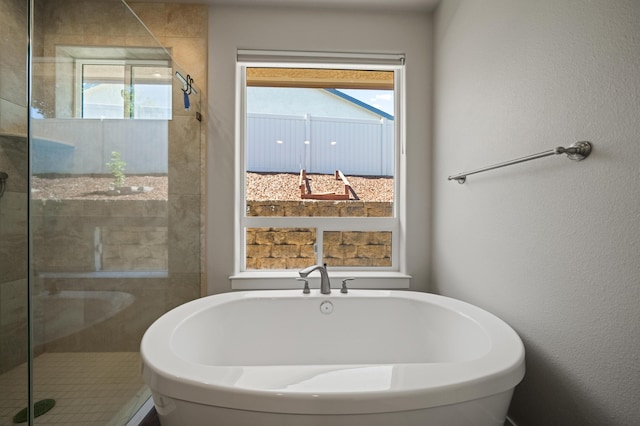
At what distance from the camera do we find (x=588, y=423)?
3.18 feet

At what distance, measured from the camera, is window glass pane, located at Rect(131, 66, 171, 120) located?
155 centimetres

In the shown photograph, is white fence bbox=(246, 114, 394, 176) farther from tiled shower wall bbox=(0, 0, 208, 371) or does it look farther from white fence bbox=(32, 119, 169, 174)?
white fence bbox=(32, 119, 169, 174)

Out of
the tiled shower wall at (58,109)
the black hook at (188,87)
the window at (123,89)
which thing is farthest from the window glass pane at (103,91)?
the black hook at (188,87)

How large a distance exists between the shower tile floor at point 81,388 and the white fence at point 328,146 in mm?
1349

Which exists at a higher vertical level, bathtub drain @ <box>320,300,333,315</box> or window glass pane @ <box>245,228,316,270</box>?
window glass pane @ <box>245,228,316,270</box>

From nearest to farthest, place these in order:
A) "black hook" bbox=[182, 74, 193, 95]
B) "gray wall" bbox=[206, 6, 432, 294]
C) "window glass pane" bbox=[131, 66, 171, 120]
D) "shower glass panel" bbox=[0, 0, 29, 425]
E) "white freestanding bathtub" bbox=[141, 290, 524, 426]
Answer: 1. "white freestanding bathtub" bbox=[141, 290, 524, 426]
2. "shower glass panel" bbox=[0, 0, 29, 425]
3. "window glass pane" bbox=[131, 66, 171, 120]
4. "black hook" bbox=[182, 74, 193, 95]
5. "gray wall" bbox=[206, 6, 432, 294]

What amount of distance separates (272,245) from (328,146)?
2.58 ft

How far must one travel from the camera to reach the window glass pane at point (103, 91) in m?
1.25

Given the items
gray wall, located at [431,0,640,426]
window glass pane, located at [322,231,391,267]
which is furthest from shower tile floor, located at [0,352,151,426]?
gray wall, located at [431,0,640,426]

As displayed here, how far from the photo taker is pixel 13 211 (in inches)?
38.7

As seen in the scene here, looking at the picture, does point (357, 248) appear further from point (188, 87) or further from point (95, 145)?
point (95, 145)

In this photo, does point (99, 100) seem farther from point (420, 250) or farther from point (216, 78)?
point (420, 250)

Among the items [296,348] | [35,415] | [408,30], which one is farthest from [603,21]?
[35,415]

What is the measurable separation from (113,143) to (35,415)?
39.8 inches
